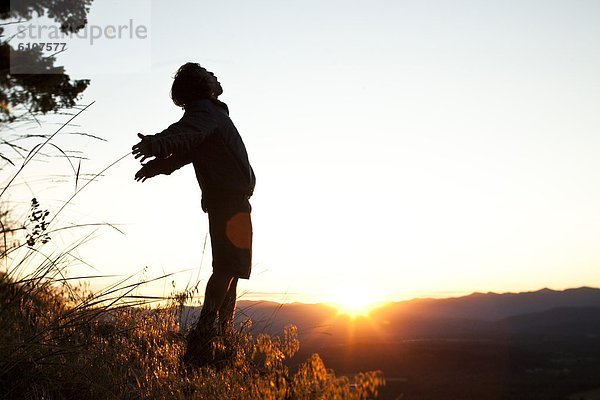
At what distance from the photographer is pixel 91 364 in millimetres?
2873

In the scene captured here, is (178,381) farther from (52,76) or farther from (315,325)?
(52,76)

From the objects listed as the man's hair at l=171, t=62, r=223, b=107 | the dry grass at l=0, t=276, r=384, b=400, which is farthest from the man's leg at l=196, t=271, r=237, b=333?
the man's hair at l=171, t=62, r=223, b=107

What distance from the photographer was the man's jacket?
13.0 feet

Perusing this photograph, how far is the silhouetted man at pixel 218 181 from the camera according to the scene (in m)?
4.02

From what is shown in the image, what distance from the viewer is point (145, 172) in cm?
371

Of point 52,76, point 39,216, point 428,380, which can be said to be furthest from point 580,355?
point 39,216

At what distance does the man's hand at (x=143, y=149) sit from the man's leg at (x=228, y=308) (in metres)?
1.31

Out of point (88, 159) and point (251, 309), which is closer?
point (88, 159)

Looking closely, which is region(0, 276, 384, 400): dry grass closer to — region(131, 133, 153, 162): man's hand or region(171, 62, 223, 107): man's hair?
region(131, 133, 153, 162): man's hand

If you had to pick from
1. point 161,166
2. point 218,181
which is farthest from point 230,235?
point 161,166

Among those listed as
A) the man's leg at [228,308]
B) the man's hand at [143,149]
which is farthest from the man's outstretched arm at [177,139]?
the man's leg at [228,308]

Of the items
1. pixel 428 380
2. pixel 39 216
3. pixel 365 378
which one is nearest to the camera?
pixel 365 378

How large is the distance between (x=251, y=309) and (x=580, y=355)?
9123 centimetres

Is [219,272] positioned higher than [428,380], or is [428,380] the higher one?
[219,272]
